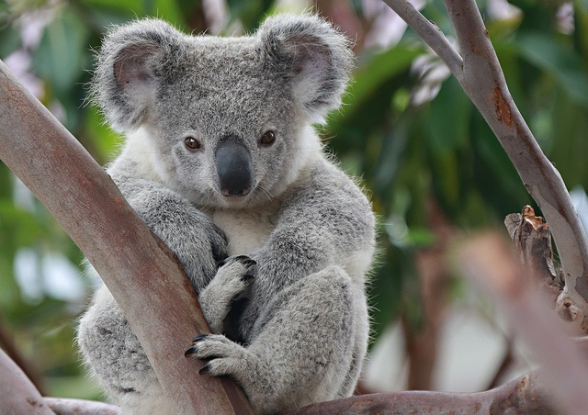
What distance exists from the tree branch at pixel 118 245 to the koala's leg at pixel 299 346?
3.2 inches

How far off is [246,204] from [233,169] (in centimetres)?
29

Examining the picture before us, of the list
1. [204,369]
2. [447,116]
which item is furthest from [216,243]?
[447,116]

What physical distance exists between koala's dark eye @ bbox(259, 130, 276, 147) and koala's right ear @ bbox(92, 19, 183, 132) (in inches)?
15.4

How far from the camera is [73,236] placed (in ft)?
6.11

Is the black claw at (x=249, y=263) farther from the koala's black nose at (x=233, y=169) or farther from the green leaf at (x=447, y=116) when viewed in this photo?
the green leaf at (x=447, y=116)

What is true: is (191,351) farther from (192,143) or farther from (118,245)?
(192,143)

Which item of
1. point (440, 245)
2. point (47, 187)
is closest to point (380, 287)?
point (440, 245)

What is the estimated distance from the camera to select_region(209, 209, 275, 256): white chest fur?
2324mm

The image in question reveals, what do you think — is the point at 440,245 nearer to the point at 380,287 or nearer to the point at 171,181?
the point at 380,287

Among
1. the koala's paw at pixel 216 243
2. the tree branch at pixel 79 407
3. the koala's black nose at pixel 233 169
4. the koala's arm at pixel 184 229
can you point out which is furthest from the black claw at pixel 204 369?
the tree branch at pixel 79 407

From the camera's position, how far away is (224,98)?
2.25 meters

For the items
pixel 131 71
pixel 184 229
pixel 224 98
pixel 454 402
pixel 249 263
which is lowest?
pixel 454 402

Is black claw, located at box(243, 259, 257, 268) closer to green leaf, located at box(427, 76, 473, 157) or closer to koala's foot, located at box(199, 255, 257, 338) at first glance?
koala's foot, located at box(199, 255, 257, 338)

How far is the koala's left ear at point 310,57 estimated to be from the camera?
2.44 meters
